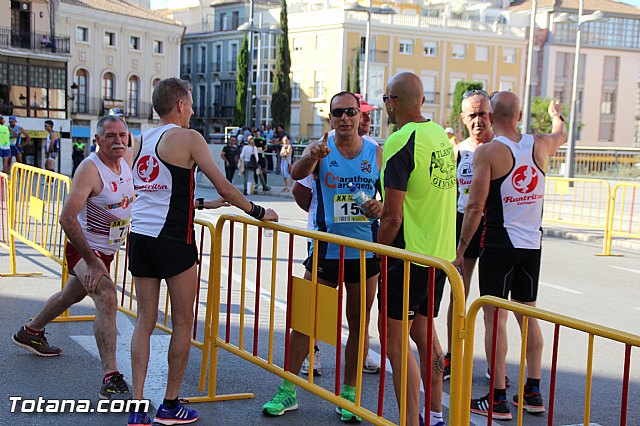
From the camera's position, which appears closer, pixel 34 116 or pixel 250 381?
pixel 250 381

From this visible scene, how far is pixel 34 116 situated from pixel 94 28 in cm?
1081

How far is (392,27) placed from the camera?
7456cm

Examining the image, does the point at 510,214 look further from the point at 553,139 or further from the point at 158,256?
the point at 158,256

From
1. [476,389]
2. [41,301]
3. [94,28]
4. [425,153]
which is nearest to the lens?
[425,153]

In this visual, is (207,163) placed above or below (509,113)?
below

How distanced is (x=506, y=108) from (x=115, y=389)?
313 centimetres

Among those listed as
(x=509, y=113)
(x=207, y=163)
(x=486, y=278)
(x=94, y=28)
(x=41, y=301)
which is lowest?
(x=41, y=301)

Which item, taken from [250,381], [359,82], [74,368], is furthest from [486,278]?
[359,82]

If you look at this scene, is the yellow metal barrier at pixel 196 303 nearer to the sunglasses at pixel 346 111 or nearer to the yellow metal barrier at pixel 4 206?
the sunglasses at pixel 346 111

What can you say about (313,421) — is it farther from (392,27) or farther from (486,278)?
(392,27)

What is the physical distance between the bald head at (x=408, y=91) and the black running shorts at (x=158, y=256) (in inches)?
59.5

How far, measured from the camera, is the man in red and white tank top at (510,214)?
557 cm

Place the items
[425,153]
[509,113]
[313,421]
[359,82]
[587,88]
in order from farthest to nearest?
[587,88]
[359,82]
[509,113]
[313,421]
[425,153]

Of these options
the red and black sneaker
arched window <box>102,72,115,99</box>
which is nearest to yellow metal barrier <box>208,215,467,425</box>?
the red and black sneaker
